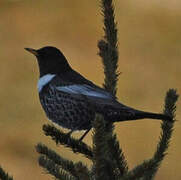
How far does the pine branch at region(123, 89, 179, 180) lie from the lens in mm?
2734

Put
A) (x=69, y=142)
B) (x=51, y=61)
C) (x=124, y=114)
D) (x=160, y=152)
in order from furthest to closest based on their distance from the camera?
(x=51, y=61)
(x=124, y=114)
(x=69, y=142)
(x=160, y=152)

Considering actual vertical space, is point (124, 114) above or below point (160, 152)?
above

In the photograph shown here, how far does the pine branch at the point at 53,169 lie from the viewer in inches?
116

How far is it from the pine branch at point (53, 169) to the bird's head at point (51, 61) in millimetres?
1474

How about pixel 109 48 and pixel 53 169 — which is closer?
pixel 53 169

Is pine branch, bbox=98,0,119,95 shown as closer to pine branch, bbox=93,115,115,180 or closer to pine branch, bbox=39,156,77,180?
pine branch, bbox=39,156,77,180

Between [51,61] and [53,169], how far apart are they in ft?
5.47

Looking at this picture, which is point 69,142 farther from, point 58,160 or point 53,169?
point 53,169

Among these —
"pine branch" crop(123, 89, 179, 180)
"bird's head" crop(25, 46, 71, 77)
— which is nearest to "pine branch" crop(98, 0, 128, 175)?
"pine branch" crop(123, 89, 179, 180)

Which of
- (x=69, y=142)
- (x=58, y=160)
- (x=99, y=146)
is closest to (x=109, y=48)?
(x=69, y=142)

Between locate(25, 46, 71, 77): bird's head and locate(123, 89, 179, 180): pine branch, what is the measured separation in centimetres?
142

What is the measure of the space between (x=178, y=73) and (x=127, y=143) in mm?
1508

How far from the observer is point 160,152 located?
118 inches

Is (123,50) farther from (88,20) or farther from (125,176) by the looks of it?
(125,176)
